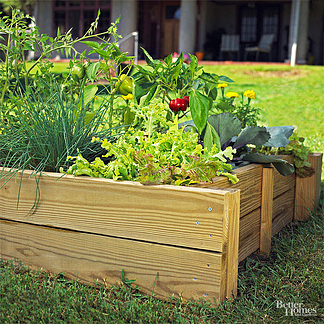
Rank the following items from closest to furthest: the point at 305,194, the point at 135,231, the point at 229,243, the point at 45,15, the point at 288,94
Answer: the point at 229,243
the point at 135,231
the point at 305,194
the point at 288,94
the point at 45,15

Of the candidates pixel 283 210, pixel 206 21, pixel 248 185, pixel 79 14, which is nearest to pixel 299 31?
pixel 206 21

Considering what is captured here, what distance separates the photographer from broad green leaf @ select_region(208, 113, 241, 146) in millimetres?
2227

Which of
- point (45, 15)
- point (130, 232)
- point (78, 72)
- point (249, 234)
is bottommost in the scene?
point (249, 234)

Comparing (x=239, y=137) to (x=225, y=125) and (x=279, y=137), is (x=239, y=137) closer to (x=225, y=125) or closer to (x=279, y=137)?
(x=225, y=125)

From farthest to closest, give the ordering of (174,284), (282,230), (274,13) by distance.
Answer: (274,13)
(282,230)
(174,284)

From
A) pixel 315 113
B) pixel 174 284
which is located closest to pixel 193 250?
pixel 174 284

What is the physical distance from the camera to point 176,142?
1.96m

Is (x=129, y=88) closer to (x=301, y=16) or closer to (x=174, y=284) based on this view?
(x=174, y=284)

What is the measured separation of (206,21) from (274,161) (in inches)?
560

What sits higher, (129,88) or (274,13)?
(274,13)

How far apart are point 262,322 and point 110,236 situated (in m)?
0.68

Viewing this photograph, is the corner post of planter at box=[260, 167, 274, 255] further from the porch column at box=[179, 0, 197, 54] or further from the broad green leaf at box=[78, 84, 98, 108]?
the porch column at box=[179, 0, 197, 54]

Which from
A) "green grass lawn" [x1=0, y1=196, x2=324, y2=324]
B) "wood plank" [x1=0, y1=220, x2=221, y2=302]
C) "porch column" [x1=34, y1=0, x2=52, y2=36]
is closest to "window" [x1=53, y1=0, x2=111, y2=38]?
"porch column" [x1=34, y1=0, x2=52, y2=36]

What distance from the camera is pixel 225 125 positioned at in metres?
2.24
